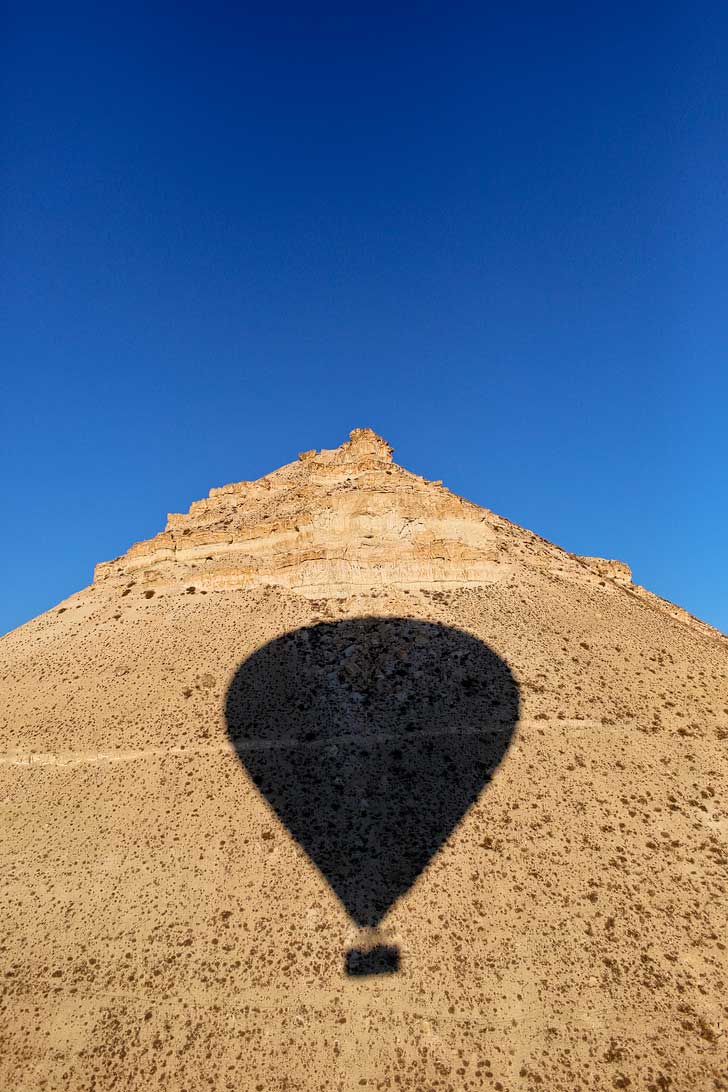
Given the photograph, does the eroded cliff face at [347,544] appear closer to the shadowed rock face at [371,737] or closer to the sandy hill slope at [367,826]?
the sandy hill slope at [367,826]

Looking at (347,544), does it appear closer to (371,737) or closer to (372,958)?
(371,737)

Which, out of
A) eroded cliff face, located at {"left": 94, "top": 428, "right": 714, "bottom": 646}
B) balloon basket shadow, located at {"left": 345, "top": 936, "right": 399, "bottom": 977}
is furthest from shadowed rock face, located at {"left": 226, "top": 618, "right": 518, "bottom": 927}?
eroded cliff face, located at {"left": 94, "top": 428, "right": 714, "bottom": 646}

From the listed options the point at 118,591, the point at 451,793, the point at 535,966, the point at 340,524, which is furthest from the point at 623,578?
the point at 118,591

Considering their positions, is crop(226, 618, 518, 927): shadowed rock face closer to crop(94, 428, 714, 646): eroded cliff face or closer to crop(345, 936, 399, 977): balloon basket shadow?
crop(345, 936, 399, 977): balloon basket shadow

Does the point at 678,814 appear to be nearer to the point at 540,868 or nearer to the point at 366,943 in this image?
the point at 540,868

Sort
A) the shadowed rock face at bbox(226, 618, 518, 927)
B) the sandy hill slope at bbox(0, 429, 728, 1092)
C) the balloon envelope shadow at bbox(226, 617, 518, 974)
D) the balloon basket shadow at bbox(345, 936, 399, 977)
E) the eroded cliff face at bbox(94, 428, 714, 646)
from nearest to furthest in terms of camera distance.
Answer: the sandy hill slope at bbox(0, 429, 728, 1092) → the balloon basket shadow at bbox(345, 936, 399, 977) → the balloon envelope shadow at bbox(226, 617, 518, 974) → the shadowed rock face at bbox(226, 618, 518, 927) → the eroded cliff face at bbox(94, 428, 714, 646)

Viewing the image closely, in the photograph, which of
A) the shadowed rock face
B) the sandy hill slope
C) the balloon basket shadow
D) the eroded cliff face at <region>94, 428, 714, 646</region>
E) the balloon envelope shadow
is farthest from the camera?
the eroded cliff face at <region>94, 428, 714, 646</region>

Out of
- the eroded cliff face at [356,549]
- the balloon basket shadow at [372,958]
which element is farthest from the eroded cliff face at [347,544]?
the balloon basket shadow at [372,958]
